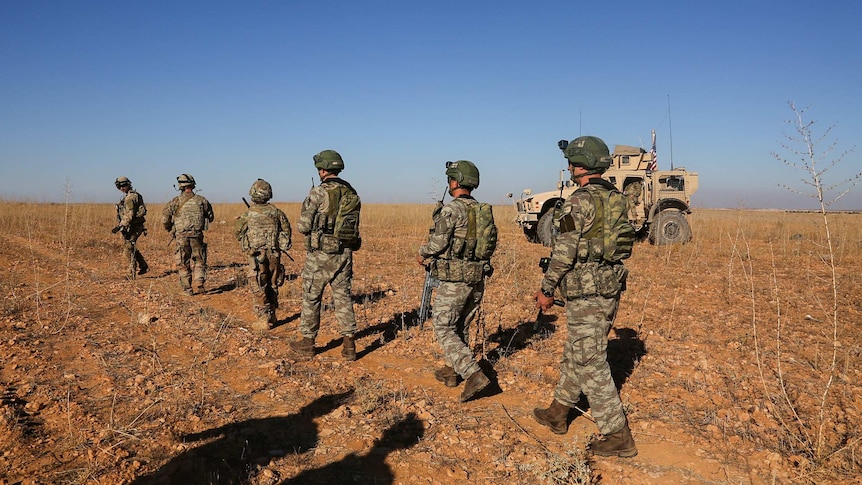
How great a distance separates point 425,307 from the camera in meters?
5.57

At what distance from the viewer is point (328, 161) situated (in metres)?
4.57

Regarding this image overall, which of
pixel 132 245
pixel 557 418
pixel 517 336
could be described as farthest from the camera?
pixel 132 245

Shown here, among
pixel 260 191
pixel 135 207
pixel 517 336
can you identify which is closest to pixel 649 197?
pixel 517 336

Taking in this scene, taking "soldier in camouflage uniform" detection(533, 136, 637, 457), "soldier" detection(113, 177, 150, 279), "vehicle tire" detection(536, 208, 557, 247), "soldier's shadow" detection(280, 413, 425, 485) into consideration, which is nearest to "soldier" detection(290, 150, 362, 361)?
"soldier's shadow" detection(280, 413, 425, 485)

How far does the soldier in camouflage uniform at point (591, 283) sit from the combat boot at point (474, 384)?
28.1 inches

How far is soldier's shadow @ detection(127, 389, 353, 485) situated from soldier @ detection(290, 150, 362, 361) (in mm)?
1177

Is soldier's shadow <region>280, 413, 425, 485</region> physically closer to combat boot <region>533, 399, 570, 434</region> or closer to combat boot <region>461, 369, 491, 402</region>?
combat boot <region>461, 369, 491, 402</region>

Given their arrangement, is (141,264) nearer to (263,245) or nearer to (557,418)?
(263,245)

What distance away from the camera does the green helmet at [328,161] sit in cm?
457

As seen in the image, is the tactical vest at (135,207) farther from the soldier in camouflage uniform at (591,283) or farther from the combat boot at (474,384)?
the soldier in camouflage uniform at (591,283)

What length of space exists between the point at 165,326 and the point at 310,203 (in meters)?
2.39

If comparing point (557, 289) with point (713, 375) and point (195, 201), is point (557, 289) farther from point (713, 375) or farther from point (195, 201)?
point (195, 201)

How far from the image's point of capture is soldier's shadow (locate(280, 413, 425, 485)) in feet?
8.83

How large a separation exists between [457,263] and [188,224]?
4.80 m
